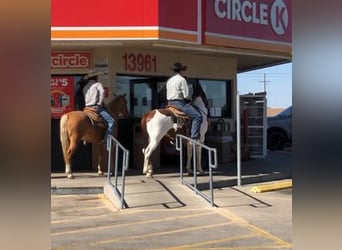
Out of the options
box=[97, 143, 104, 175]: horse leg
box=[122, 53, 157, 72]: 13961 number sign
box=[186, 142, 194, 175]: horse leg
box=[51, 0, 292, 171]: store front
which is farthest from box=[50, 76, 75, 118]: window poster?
box=[186, 142, 194, 175]: horse leg

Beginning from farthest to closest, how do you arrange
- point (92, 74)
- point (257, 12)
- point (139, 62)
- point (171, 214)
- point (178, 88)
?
1. point (257, 12)
2. point (139, 62)
3. point (92, 74)
4. point (178, 88)
5. point (171, 214)

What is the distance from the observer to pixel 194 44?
12.9m

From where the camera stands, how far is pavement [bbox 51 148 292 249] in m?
A: 6.96

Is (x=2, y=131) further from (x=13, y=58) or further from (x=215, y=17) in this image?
(x=215, y=17)

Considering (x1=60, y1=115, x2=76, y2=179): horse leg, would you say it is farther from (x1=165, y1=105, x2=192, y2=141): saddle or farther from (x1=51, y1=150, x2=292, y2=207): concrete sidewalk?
(x1=165, y1=105, x2=192, y2=141): saddle

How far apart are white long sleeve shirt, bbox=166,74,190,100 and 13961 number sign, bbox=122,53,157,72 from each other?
202 cm

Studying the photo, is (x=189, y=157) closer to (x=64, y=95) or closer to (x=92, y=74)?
(x=92, y=74)

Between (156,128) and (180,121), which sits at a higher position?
(180,121)

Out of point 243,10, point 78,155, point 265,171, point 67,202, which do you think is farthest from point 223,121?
point 67,202

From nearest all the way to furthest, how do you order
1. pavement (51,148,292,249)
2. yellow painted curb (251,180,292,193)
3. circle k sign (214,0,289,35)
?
1. pavement (51,148,292,249)
2. yellow painted curb (251,180,292,193)
3. circle k sign (214,0,289,35)

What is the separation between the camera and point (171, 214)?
885 cm

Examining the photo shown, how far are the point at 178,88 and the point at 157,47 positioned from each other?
1955 mm

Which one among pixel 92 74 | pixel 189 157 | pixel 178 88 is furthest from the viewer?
pixel 92 74

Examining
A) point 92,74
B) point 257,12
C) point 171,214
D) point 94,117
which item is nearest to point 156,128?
point 94,117
